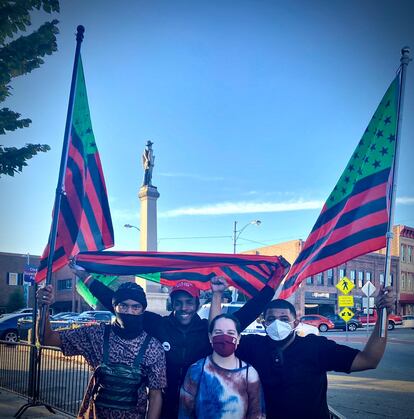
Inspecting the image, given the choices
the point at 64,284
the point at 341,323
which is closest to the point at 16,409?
the point at 341,323

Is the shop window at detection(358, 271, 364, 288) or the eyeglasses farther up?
the eyeglasses

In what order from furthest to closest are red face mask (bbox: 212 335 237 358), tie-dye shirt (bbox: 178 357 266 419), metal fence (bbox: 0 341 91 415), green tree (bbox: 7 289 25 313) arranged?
1. green tree (bbox: 7 289 25 313)
2. metal fence (bbox: 0 341 91 415)
3. red face mask (bbox: 212 335 237 358)
4. tie-dye shirt (bbox: 178 357 266 419)

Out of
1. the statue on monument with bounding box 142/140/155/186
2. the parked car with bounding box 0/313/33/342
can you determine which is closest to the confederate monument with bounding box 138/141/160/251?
the statue on monument with bounding box 142/140/155/186

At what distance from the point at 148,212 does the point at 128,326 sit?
25.7 metres

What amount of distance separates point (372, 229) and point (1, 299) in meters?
50.6

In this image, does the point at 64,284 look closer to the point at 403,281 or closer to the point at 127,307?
the point at 403,281

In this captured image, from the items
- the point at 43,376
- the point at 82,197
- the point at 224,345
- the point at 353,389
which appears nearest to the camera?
the point at 224,345

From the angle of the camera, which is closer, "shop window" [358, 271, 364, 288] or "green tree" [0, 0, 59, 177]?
"green tree" [0, 0, 59, 177]

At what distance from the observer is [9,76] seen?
28.8 feet

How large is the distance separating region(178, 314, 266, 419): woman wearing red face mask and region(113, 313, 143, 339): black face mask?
0.65 m

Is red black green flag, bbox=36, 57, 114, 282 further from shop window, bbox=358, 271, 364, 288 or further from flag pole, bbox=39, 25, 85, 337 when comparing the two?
shop window, bbox=358, 271, 364, 288

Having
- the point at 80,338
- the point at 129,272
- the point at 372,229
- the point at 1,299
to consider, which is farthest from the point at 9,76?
the point at 1,299

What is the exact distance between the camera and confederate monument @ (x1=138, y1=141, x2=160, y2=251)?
28250 mm

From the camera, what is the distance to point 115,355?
3604mm
